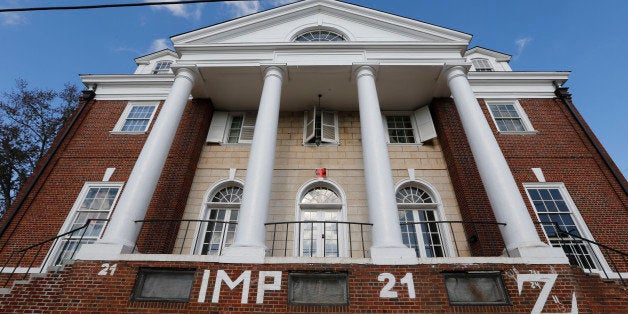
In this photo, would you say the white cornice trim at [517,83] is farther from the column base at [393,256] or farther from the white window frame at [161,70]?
the white window frame at [161,70]

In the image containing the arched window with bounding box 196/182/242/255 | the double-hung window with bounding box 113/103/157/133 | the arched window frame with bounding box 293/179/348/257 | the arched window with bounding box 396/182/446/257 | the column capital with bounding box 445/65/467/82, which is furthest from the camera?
the double-hung window with bounding box 113/103/157/133

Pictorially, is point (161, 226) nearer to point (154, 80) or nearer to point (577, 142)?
point (154, 80)

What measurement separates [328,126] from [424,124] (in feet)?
12.4

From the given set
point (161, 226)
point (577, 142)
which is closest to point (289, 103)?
point (161, 226)

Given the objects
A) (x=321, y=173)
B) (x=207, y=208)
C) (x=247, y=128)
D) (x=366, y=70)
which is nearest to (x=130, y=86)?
(x=247, y=128)

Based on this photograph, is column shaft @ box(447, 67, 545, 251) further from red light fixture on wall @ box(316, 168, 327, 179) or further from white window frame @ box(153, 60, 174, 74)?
white window frame @ box(153, 60, 174, 74)

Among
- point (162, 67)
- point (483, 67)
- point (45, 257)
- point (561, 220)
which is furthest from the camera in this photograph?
point (162, 67)

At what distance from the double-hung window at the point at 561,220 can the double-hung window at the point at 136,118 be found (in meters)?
14.2

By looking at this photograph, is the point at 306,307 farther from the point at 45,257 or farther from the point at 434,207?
the point at 45,257

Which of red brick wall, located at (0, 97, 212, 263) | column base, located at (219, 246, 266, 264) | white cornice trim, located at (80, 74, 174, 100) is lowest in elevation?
column base, located at (219, 246, 266, 264)

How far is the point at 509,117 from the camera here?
1262 cm

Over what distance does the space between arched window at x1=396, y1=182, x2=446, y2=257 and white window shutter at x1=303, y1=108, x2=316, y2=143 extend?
3.80 m

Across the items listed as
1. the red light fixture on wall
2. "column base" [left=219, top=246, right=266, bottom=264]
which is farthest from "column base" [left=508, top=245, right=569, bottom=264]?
the red light fixture on wall

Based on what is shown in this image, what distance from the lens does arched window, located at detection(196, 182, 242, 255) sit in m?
9.80
